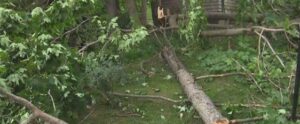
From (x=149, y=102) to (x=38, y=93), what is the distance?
4.63 ft

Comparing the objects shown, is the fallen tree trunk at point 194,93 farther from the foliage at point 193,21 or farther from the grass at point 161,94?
the foliage at point 193,21

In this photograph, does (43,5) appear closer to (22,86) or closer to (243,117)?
(22,86)

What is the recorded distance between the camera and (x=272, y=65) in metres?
4.89

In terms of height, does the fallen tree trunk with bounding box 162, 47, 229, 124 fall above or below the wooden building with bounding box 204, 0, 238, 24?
below

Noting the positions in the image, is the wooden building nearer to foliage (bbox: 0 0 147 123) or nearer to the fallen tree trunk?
→ the fallen tree trunk

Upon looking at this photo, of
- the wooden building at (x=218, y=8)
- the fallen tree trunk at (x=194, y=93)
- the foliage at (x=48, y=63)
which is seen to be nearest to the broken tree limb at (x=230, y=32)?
the fallen tree trunk at (x=194, y=93)

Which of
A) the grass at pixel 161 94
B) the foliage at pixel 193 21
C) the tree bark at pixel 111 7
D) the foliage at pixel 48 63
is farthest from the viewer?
the tree bark at pixel 111 7

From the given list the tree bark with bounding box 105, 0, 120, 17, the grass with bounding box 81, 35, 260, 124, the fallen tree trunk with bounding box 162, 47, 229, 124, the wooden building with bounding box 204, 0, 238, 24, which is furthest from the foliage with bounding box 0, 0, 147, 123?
the wooden building with bounding box 204, 0, 238, 24

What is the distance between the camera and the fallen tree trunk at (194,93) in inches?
154

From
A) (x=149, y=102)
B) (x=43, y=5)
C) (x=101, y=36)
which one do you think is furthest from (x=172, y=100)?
Answer: (x=43, y=5)

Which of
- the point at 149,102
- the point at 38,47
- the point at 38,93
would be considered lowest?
the point at 149,102

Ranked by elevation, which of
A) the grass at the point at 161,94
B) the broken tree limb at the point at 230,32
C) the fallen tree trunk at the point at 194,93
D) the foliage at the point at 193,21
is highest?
the foliage at the point at 193,21

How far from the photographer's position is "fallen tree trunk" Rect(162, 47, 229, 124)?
392 cm

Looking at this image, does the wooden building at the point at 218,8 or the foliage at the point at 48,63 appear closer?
the foliage at the point at 48,63
